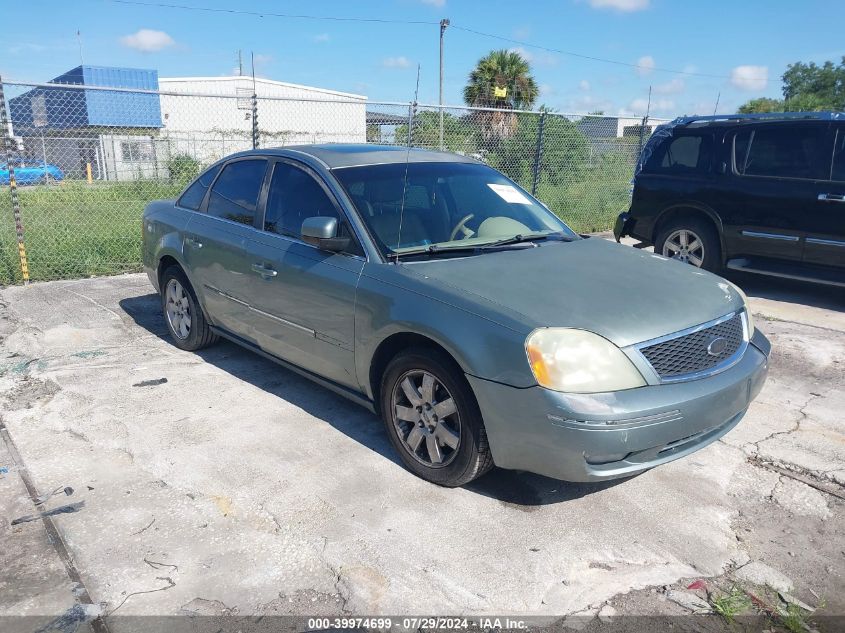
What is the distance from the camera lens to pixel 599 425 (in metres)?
2.72

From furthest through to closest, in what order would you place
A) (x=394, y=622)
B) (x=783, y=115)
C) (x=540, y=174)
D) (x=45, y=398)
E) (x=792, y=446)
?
(x=540, y=174)
(x=783, y=115)
(x=45, y=398)
(x=792, y=446)
(x=394, y=622)

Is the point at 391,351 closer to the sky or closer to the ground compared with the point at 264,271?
closer to the ground

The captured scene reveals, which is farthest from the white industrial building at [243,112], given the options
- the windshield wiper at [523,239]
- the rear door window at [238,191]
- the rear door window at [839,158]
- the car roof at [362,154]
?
the windshield wiper at [523,239]

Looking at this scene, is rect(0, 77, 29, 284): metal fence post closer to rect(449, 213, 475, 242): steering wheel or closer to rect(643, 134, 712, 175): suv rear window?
rect(449, 213, 475, 242): steering wheel

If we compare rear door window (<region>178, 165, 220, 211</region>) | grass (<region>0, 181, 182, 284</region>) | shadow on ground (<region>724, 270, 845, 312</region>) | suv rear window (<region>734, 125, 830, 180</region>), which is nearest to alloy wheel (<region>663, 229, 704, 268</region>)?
shadow on ground (<region>724, 270, 845, 312</region>)

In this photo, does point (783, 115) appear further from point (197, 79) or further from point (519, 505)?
point (197, 79)

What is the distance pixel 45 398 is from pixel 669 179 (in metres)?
6.71

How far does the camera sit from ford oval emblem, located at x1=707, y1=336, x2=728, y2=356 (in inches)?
123

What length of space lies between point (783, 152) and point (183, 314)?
6.14 m

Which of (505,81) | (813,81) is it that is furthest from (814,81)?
(505,81)

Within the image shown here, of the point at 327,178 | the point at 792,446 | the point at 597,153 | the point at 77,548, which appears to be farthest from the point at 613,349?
the point at 597,153

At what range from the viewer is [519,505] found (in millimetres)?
3219

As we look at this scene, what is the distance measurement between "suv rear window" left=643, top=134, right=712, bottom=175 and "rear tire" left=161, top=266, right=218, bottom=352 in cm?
553

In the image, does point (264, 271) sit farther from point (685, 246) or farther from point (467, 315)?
point (685, 246)
